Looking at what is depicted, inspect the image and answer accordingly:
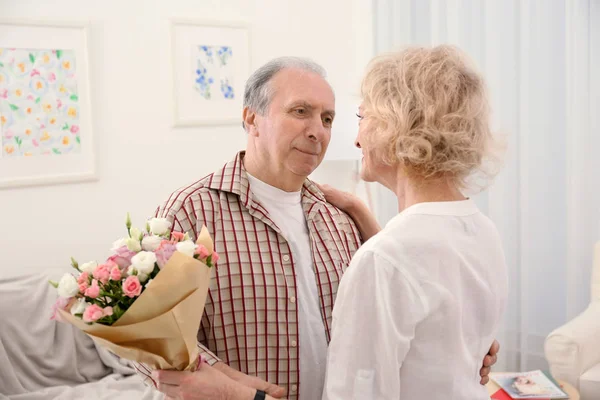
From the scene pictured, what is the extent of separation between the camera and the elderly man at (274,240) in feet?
5.62

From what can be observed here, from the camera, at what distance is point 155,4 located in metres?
3.96

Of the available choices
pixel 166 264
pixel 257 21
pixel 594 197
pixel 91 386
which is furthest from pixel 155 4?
pixel 166 264

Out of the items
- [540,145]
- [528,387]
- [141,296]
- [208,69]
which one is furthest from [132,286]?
[540,145]

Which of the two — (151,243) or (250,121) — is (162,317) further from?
(250,121)

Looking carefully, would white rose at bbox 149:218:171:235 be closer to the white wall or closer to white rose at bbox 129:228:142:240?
white rose at bbox 129:228:142:240

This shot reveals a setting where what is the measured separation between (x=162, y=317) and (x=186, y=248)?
Answer: 13cm

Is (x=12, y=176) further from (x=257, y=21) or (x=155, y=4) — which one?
(x=257, y=21)

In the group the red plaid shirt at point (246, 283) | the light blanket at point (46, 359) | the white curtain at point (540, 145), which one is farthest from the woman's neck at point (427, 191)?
the white curtain at point (540, 145)

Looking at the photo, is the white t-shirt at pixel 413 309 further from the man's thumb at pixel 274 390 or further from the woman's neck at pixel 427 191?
the man's thumb at pixel 274 390

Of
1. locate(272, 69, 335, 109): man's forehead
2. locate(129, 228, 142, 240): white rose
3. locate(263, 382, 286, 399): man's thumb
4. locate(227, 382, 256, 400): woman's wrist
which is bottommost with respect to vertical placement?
locate(263, 382, 286, 399): man's thumb

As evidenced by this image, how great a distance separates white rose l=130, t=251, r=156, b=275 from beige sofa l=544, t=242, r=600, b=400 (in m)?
2.66

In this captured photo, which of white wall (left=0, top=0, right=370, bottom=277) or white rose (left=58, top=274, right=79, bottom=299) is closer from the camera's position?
white rose (left=58, top=274, right=79, bottom=299)

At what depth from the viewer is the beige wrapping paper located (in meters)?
1.22

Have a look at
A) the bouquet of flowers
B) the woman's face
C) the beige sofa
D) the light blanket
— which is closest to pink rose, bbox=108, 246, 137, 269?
the bouquet of flowers
